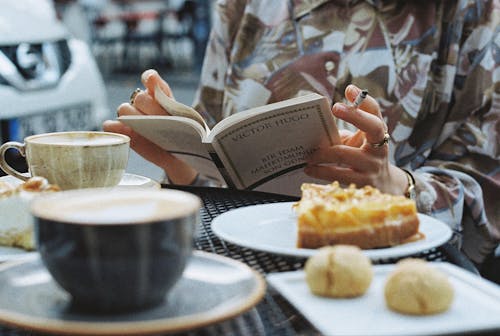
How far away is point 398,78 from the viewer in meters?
2.04

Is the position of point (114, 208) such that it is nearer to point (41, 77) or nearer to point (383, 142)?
point (383, 142)

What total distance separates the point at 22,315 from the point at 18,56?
352 cm

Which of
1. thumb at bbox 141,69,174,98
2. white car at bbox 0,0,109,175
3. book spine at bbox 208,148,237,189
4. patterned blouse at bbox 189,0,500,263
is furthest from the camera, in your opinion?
white car at bbox 0,0,109,175

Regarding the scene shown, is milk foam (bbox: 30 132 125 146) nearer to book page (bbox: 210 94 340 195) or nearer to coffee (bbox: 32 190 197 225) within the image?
book page (bbox: 210 94 340 195)

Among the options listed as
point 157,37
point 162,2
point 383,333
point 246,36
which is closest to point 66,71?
point 246,36

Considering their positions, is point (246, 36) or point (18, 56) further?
point (18, 56)

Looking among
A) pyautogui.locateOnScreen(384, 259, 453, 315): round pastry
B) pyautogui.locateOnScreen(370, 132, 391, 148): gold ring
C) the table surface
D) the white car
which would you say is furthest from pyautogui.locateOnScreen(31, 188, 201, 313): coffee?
the white car

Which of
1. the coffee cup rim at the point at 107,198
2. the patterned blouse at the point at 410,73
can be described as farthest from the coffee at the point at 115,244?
the patterned blouse at the point at 410,73

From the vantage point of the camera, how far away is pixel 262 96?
7.02 ft

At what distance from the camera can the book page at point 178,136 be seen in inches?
59.6

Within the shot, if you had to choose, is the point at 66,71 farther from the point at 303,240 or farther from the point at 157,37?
the point at 157,37

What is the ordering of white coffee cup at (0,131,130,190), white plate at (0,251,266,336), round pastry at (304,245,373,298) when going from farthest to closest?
1. white coffee cup at (0,131,130,190)
2. round pastry at (304,245,373,298)
3. white plate at (0,251,266,336)

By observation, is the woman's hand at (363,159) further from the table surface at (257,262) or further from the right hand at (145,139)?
the right hand at (145,139)

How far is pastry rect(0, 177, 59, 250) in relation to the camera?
1.11 m
